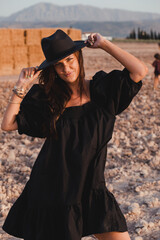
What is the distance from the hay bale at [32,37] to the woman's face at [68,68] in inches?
581

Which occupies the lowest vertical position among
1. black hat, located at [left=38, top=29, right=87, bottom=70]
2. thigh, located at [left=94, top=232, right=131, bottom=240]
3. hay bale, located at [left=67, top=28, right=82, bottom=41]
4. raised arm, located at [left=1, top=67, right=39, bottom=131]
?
thigh, located at [left=94, top=232, right=131, bottom=240]

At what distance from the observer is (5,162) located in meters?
5.82

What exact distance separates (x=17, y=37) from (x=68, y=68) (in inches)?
572

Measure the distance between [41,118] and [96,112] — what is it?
1.19 feet

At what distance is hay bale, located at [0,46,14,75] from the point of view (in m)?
16.0

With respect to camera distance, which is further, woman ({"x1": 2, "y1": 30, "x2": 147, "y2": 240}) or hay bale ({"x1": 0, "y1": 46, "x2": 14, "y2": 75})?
hay bale ({"x1": 0, "y1": 46, "x2": 14, "y2": 75})

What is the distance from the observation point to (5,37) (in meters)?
15.9

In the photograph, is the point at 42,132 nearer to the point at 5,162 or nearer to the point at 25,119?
the point at 25,119

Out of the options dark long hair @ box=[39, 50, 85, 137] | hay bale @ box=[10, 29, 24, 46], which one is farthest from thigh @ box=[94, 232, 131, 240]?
hay bale @ box=[10, 29, 24, 46]

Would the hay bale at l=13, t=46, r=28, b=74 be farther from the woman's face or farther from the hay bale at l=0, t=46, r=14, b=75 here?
the woman's face

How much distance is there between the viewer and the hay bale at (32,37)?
16781 millimetres

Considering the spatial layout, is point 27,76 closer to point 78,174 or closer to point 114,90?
point 114,90

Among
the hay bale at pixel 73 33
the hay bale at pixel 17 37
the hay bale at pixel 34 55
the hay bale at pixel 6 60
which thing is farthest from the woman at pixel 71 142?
the hay bale at pixel 73 33

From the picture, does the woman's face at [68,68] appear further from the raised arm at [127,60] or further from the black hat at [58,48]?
the raised arm at [127,60]
